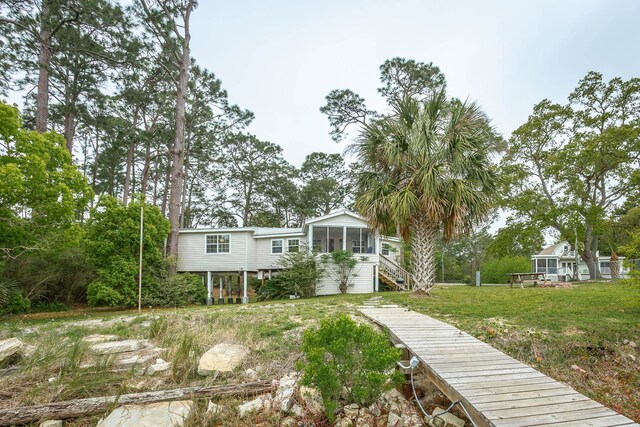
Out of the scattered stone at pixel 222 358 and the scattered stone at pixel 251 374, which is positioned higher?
the scattered stone at pixel 222 358

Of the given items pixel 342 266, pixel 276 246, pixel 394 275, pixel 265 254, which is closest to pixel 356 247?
pixel 394 275

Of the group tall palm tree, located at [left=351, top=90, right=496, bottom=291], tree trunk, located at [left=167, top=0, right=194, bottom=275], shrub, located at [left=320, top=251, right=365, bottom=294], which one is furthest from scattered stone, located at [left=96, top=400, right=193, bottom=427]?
tree trunk, located at [left=167, top=0, right=194, bottom=275]

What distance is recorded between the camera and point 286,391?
3.97 metres

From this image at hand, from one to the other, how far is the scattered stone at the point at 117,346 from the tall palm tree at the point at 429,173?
6.67 meters

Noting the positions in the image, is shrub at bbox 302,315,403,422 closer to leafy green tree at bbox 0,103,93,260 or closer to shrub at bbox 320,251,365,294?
leafy green tree at bbox 0,103,93,260

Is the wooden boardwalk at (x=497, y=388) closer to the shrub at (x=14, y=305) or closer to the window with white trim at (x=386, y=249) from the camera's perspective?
the shrub at (x=14, y=305)

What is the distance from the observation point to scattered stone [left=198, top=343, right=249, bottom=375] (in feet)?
14.5

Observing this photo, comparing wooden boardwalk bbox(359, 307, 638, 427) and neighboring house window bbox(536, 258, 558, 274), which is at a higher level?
wooden boardwalk bbox(359, 307, 638, 427)

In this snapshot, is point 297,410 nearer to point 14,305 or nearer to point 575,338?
point 575,338

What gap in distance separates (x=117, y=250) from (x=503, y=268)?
2477 cm

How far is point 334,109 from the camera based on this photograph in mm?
20547

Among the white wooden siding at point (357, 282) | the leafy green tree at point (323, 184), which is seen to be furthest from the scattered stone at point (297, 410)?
the leafy green tree at point (323, 184)

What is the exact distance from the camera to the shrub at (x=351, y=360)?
3.41m

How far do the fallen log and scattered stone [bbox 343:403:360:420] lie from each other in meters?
1.01
